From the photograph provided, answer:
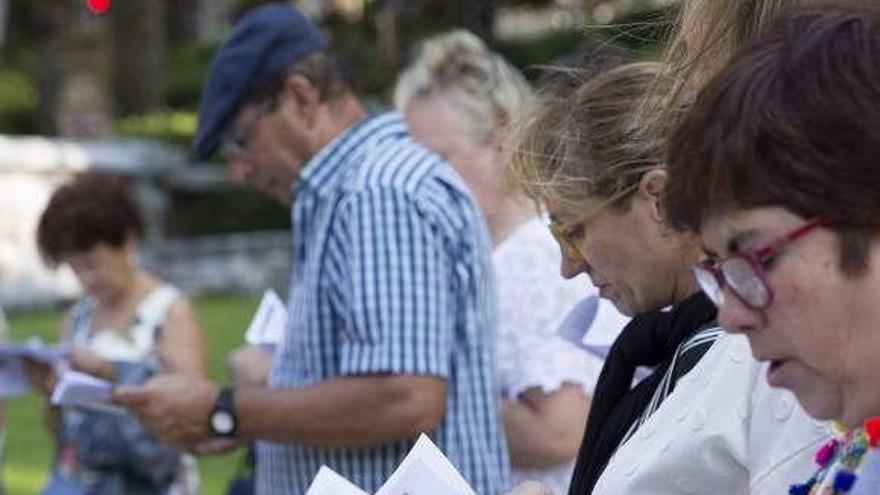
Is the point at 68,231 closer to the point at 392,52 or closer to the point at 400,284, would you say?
the point at 400,284

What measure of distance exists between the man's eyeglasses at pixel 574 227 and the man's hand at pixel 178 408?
1376mm

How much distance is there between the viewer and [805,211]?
6.01 ft

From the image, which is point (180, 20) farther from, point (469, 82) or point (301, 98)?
point (301, 98)

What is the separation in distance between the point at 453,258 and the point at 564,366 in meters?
0.38

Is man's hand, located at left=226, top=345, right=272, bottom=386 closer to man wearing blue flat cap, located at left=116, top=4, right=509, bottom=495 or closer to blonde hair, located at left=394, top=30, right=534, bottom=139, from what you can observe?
man wearing blue flat cap, located at left=116, top=4, right=509, bottom=495

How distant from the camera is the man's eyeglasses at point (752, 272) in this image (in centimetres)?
184

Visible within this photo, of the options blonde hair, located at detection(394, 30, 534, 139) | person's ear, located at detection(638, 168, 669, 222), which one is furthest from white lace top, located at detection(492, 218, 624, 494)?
person's ear, located at detection(638, 168, 669, 222)

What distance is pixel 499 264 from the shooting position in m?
4.64

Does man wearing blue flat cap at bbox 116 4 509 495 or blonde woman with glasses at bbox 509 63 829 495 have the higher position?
blonde woman with glasses at bbox 509 63 829 495

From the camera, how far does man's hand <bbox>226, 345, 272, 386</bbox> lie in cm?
508

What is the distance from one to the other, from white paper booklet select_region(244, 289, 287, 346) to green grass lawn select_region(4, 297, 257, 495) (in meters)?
3.05

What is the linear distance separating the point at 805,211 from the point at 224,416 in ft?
8.57

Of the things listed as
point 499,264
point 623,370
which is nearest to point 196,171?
point 499,264

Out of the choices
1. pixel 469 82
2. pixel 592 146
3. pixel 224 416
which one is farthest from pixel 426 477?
pixel 469 82
